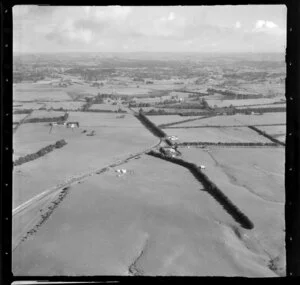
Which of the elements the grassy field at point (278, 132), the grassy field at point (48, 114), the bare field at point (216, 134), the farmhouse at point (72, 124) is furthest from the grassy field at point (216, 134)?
the grassy field at point (48, 114)

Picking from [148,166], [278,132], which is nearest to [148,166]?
[148,166]

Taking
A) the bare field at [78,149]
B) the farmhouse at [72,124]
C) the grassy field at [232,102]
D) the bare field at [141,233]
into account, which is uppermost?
the grassy field at [232,102]

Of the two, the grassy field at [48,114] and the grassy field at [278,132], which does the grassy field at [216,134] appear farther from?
the grassy field at [48,114]

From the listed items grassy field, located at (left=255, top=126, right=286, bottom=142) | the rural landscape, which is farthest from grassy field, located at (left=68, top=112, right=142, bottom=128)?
grassy field, located at (left=255, top=126, right=286, bottom=142)

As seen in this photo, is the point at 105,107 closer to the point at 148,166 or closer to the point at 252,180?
the point at 148,166

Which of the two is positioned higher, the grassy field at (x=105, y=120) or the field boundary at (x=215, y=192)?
the grassy field at (x=105, y=120)
